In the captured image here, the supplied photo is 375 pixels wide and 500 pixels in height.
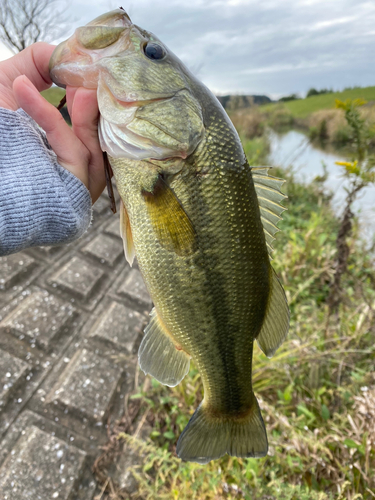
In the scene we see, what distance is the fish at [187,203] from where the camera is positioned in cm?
111

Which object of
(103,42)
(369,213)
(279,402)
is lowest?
(279,402)

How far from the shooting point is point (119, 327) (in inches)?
122

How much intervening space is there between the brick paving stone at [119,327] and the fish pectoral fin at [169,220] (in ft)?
6.63

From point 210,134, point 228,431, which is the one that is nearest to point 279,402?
point 228,431

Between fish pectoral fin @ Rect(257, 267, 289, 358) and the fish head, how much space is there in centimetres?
63

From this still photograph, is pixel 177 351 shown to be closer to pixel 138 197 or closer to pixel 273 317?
pixel 273 317

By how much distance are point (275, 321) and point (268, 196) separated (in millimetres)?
494

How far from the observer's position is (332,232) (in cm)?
543

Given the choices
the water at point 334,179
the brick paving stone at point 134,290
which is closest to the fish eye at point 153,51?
the water at point 334,179

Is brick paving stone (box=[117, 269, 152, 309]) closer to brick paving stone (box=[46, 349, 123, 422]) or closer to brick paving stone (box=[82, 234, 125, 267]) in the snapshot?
brick paving stone (box=[82, 234, 125, 267])

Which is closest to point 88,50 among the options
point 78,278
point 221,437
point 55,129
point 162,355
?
point 55,129

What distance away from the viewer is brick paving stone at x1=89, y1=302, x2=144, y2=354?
9.71ft

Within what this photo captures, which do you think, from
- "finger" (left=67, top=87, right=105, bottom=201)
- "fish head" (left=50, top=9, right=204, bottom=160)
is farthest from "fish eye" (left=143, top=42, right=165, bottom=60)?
"finger" (left=67, top=87, right=105, bottom=201)

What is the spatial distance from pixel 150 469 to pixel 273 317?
1636mm
